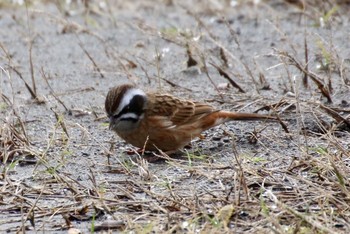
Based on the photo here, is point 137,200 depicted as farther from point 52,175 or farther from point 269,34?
point 269,34

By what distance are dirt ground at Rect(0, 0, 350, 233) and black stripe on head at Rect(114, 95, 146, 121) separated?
0.28m

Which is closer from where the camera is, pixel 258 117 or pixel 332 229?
pixel 332 229

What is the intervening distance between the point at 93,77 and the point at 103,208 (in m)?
3.96

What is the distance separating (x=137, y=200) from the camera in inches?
209

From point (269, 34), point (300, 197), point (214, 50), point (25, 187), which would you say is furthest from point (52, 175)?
point (269, 34)

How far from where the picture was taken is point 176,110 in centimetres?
704

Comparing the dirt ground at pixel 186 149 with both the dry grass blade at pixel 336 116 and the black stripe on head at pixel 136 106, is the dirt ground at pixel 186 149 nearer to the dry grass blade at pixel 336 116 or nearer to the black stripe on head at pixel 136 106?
the dry grass blade at pixel 336 116

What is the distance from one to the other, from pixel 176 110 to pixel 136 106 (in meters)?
0.32

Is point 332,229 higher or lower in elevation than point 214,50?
higher

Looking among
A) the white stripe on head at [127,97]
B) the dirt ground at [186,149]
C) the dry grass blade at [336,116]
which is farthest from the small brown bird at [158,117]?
the dry grass blade at [336,116]

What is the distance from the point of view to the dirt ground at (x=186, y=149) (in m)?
5.10

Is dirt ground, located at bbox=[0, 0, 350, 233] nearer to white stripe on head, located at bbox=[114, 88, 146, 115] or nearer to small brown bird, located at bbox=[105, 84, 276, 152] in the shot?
small brown bird, located at bbox=[105, 84, 276, 152]

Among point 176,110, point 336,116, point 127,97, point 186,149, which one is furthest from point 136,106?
point 336,116

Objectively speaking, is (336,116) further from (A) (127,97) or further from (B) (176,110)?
(A) (127,97)
